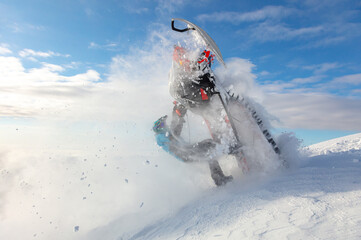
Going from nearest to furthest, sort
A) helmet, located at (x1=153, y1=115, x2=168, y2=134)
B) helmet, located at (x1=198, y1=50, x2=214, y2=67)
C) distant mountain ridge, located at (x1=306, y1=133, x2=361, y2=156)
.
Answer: helmet, located at (x1=198, y1=50, x2=214, y2=67) < helmet, located at (x1=153, y1=115, x2=168, y2=134) < distant mountain ridge, located at (x1=306, y1=133, x2=361, y2=156)

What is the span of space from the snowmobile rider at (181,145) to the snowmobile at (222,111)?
0.34 meters

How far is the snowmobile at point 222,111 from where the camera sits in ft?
14.8

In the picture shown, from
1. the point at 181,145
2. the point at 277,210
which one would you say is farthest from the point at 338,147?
the point at 277,210

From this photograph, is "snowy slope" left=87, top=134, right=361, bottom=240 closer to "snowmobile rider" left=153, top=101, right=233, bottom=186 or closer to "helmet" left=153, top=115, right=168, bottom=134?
"snowmobile rider" left=153, top=101, right=233, bottom=186

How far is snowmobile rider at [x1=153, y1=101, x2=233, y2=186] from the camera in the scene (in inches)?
176

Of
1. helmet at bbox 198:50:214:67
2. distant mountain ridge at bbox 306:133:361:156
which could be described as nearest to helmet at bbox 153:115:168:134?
helmet at bbox 198:50:214:67

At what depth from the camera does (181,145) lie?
16.5 feet

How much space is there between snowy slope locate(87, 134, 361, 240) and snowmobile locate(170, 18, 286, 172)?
0.59 meters

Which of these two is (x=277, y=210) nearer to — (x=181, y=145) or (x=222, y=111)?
(x=222, y=111)

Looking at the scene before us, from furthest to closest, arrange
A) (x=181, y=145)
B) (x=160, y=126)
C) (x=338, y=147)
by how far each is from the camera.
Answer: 1. (x=338, y=147)
2. (x=160, y=126)
3. (x=181, y=145)

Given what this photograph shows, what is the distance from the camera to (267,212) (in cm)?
248

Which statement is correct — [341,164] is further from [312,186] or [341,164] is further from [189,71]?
[189,71]

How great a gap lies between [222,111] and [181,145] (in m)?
1.21

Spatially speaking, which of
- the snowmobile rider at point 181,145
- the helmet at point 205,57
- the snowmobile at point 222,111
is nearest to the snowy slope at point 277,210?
the snowmobile rider at point 181,145
